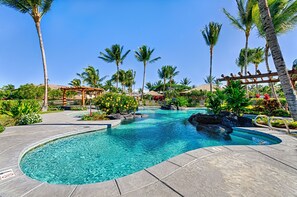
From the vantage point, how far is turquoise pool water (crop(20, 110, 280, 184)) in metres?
3.24

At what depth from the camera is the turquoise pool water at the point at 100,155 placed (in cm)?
324

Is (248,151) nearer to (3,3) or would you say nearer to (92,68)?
(3,3)

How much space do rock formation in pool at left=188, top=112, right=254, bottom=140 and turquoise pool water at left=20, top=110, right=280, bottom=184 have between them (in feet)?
1.70

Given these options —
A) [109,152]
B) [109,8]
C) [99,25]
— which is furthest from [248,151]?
[99,25]

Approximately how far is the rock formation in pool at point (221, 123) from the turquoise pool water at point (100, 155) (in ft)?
1.70

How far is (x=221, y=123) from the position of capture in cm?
822

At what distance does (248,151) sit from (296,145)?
5.52 ft

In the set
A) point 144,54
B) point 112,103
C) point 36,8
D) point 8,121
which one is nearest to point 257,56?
point 144,54

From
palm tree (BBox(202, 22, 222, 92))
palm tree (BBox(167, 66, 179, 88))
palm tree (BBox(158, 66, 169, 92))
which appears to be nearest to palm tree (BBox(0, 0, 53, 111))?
palm tree (BBox(202, 22, 222, 92))

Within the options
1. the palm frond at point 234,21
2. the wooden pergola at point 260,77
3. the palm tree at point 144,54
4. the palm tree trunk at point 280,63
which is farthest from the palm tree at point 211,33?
the palm tree trunk at point 280,63

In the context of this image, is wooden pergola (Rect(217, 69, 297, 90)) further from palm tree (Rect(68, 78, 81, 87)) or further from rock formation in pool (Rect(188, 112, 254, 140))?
palm tree (Rect(68, 78, 81, 87))

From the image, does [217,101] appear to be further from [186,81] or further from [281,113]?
[186,81]

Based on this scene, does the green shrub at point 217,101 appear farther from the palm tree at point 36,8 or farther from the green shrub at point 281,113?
the palm tree at point 36,8

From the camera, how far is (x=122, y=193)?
193cm
